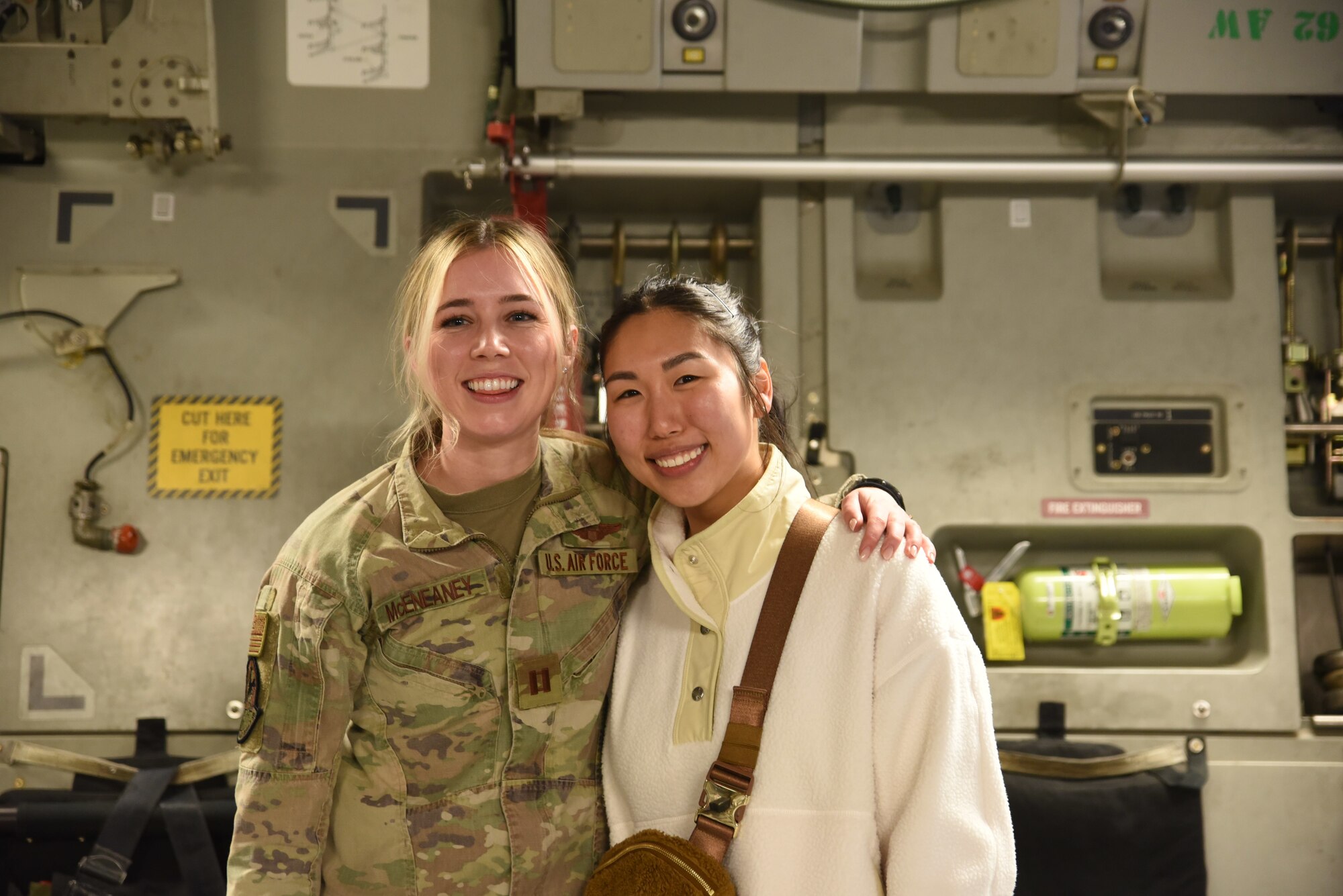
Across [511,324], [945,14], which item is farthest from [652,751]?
[945,14]

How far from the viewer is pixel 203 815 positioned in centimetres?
260

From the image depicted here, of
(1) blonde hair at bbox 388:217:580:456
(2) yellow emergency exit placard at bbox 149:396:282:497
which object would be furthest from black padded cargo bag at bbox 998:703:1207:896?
(2) yellow emergency exit placard at bbox 149:396:282:497

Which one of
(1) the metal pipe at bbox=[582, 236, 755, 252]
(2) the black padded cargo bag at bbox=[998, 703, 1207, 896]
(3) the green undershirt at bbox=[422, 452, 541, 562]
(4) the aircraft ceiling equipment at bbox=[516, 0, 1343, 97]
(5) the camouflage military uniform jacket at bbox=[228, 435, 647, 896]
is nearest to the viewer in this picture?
(5) the camouflage military uniform jacket at bbox=[228, 435, 647, 896]

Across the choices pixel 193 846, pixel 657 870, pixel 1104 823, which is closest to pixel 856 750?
pixel 657 870

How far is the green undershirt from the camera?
1.73 m

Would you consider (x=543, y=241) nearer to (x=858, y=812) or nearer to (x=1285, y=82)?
(x=858, y=812)

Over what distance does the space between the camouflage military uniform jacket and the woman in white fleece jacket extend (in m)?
0.10

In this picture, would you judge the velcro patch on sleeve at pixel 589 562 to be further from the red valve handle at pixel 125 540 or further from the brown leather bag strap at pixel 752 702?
the red valve handle at pixel 125 540

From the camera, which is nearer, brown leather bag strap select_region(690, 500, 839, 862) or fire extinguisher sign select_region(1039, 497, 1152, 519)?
brown leather bag strap select_region(690, 500, 839, 862)

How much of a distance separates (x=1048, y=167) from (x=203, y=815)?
2667 mm

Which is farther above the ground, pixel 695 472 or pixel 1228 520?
pixel 695 472

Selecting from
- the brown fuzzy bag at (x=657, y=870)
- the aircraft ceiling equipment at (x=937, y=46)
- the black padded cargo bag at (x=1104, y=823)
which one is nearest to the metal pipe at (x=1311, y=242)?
the aircraft ceiling equipment at (x=937, y=46)

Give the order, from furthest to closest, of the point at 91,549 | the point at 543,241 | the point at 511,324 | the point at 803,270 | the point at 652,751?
1. the point at 803,270
2. the point at 91,549
3. the point at 543,241
4. the point at 511,324
5. the point at 652,751

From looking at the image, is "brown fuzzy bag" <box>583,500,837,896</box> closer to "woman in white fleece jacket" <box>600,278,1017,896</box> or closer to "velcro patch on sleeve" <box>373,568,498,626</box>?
"woman in white fleece jacket" <box>600,278,1017,896</box>
